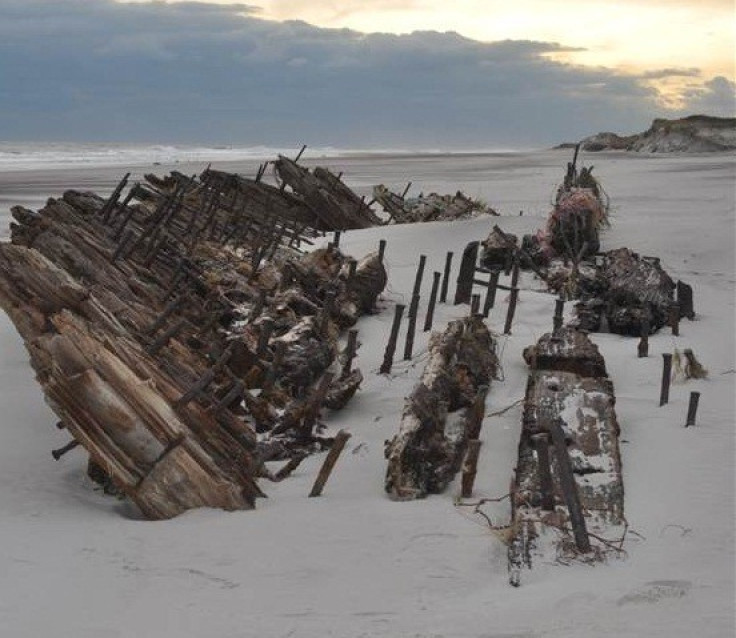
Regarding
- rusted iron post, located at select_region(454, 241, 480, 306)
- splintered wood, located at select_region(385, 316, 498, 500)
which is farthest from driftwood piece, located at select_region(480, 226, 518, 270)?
splintered wood, located at select_region(385, 316, 498, 500)

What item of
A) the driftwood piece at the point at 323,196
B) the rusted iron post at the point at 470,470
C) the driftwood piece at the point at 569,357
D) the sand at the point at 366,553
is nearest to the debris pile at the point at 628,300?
the sand at the point at 366,553

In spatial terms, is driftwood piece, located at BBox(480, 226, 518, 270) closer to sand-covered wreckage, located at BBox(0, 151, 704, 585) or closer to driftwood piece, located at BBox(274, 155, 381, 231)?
sand-covered wreckage, located at BBox(0, 151, 704, 585)

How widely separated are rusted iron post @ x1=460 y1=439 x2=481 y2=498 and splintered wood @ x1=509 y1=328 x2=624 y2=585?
31cm

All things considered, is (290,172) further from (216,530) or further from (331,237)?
(216,530)

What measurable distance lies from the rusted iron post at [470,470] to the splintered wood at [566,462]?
0.31m

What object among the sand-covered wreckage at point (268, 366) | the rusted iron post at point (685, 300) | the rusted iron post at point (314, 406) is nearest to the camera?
the sand-covered wreckage at point (268, 366)

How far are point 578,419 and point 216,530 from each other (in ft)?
9.75

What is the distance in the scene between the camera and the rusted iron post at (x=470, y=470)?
595 cm

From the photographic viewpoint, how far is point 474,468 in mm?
6004

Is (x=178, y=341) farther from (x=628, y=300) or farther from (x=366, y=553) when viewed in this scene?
(x=628, y=300)

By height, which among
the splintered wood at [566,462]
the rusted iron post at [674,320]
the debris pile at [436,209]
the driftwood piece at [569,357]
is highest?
the driftwood piece at [569,357]

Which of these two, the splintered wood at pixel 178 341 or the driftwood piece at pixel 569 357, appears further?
the driftwood piece at pixel 569 357

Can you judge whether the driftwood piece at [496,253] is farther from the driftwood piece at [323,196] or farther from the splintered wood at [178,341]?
the driftwood piece at [323,196]

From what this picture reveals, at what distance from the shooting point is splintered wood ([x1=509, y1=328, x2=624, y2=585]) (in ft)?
17.2
